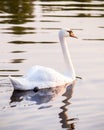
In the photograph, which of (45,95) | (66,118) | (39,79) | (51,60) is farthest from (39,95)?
(51,60)

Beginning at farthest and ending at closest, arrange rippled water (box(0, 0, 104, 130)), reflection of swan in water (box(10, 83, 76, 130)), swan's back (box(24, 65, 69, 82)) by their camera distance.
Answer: swan's back (box(24, 65, 69, 82)), reflection of swan in water (box(10, 83, 76, 130)), rippled water (box(0, 0, 104, 130))

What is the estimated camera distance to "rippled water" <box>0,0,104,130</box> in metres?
11.4

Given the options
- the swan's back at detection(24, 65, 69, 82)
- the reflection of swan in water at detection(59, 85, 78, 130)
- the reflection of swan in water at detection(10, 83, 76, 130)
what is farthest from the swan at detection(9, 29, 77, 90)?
the reflection of swan in water at detection(59, 85, 78, 130)

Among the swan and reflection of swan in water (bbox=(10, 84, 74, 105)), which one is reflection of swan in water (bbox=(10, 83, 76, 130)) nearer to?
reflection of swan in water (bbox=(10, 84, 74, 105))

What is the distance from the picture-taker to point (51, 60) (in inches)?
653

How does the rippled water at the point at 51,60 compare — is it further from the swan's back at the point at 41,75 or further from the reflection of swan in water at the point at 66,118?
the swan's back at the point at 41,75

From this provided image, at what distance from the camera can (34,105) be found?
12.5m

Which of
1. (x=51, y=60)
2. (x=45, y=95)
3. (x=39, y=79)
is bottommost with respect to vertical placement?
(x=51, y=60)

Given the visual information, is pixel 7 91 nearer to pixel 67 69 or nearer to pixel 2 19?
pixel 67 69

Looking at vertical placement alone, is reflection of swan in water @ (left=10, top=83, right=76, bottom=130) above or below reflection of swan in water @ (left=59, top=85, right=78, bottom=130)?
below

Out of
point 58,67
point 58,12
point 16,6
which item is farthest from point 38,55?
point 16,6

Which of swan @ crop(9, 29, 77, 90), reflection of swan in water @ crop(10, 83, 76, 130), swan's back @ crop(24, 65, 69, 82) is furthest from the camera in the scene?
swan's back @ crop(24, 65, 69, 82)

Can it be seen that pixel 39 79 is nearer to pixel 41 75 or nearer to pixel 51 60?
pixel 41 75

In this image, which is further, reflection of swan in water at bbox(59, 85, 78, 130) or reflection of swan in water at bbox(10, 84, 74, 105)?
reflection of swan in water at bbox(10, 84, 74, 105)
